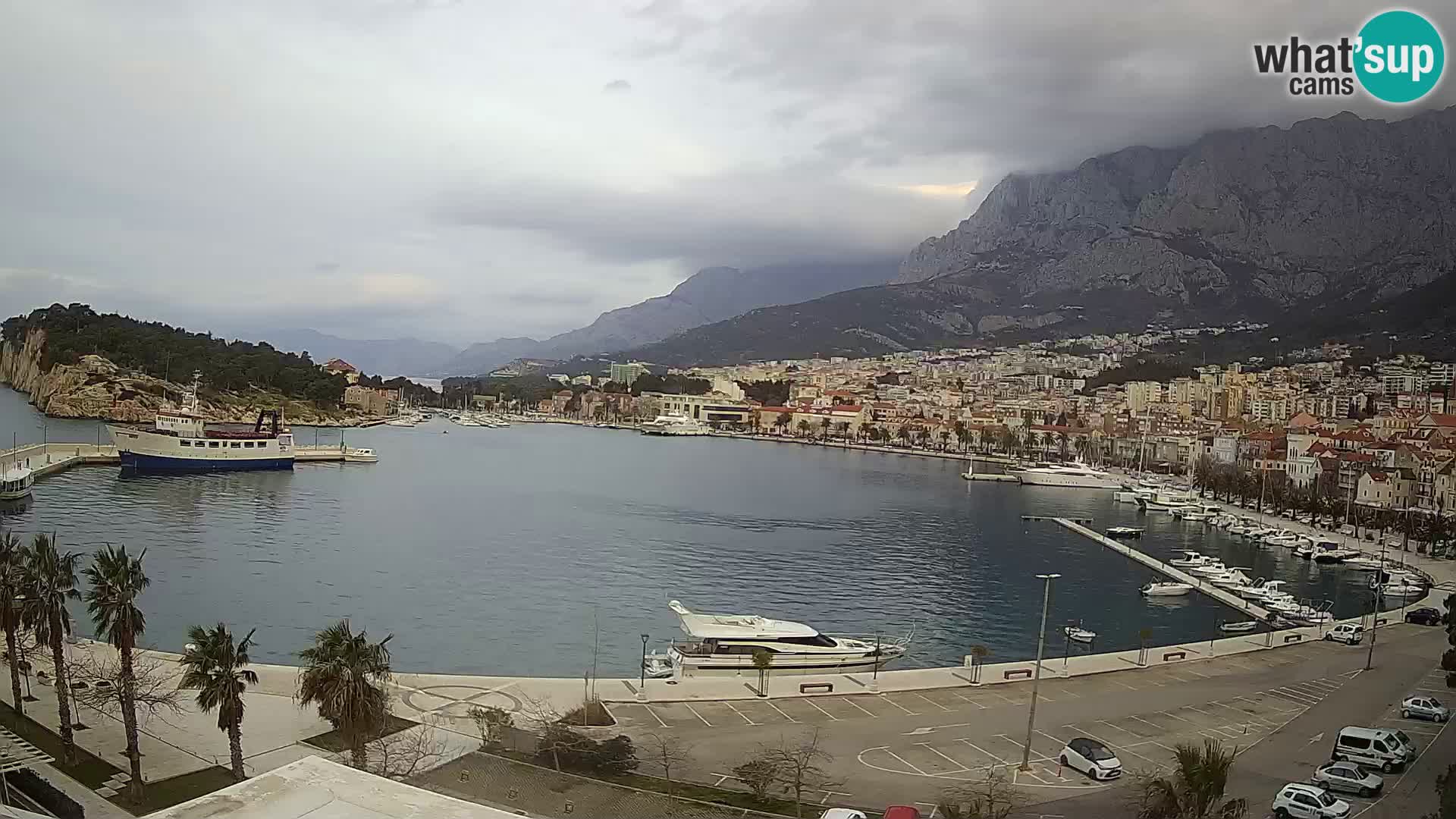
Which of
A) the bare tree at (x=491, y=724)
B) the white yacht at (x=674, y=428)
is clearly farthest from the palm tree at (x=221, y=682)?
the white yacht at (x=674, y=428)

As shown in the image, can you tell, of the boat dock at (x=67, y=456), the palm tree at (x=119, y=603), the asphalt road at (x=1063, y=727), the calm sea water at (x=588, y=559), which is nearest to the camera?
the palm tree at (x=119, y=603)

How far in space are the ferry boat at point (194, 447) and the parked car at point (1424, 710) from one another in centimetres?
4566

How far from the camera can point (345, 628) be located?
10555mm

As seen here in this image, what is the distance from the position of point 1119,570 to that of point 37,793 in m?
29.0

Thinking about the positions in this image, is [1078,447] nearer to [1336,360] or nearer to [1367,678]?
[1336,360]

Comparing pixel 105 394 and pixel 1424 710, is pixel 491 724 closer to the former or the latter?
pixel 1424 710

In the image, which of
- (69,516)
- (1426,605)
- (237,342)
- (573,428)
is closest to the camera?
(1426,605)

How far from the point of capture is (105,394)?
65625 millimetres

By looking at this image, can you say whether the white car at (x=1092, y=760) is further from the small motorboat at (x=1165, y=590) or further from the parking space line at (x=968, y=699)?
the small motorboat at (x=1165, y=590)

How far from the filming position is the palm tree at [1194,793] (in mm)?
9047

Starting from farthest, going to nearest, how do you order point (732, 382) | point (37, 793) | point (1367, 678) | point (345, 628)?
1. point (732, 382)
2. point (1367, 678)
3. point (345, 628)
4. point (37, 793)

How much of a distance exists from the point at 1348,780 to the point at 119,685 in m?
13.6

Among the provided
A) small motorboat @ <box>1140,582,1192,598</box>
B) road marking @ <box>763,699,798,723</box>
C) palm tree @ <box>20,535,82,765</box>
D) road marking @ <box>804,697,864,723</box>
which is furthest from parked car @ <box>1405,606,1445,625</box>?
palm tree @ <box>20,535,82,765</box>

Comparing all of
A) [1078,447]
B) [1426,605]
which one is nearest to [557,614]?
[1426,605]
